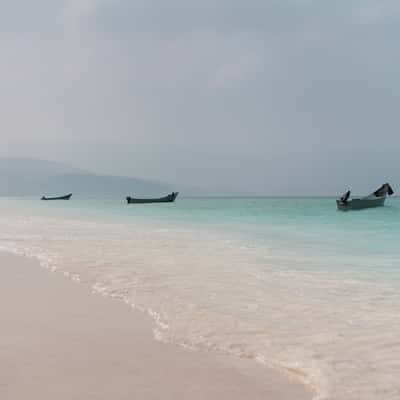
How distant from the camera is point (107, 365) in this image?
410 centimetres

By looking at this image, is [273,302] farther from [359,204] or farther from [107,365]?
[359,204]

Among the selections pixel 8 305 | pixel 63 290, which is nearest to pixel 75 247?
pixel 63 290

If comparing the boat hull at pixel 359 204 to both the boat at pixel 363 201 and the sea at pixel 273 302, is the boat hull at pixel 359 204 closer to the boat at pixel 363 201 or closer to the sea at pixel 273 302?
the boat at pixel 363 201

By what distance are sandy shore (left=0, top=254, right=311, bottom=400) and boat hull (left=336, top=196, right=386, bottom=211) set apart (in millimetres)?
49436

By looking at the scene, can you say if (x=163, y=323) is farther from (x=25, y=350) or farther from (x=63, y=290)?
(x=63, y=290)

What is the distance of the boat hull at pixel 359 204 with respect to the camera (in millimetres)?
52838

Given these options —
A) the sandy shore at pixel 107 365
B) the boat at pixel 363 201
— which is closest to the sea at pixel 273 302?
the sandy shore at pixel 107 365

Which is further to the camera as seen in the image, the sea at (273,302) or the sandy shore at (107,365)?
the sea at (273,302)

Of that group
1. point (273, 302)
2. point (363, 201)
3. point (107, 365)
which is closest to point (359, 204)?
point (363, 201)

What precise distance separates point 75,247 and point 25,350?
1039 cm

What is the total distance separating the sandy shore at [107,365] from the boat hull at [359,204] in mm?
49436

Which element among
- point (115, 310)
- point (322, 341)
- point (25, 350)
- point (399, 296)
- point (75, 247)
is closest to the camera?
point (25, 350)

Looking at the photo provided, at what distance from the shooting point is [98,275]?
361 inches

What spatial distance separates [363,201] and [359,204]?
2.51 ft
